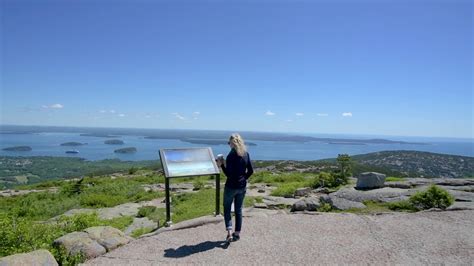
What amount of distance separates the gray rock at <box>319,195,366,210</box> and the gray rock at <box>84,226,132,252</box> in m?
6.08

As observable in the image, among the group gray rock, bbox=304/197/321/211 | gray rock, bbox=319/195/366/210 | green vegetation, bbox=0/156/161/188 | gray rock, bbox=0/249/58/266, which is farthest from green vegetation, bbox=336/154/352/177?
green vegetation, bbox=0/156/161/188

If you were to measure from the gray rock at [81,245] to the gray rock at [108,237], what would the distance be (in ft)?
0.41

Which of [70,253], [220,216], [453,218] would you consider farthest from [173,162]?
[453,218]

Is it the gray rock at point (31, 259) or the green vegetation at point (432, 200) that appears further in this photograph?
the green vegetation at point (432, 200)

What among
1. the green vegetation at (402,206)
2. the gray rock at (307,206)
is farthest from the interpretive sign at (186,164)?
the green vegetation at (402,206)

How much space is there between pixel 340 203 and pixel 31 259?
812 cm

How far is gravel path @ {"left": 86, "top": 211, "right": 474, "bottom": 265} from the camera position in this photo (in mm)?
5980

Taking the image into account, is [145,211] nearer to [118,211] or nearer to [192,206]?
[192,206]

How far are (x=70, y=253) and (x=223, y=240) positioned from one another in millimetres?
2871

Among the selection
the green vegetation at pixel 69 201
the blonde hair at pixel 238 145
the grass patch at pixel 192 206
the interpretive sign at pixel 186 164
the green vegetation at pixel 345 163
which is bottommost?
the green vegetation at pixel 69 201

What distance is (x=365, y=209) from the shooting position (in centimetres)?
986

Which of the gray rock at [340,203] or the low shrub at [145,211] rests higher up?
the gray rock at [340,203]

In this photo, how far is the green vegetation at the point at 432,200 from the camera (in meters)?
9.81

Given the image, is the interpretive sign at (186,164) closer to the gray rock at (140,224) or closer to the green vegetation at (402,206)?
the gray rock at (140,224)
